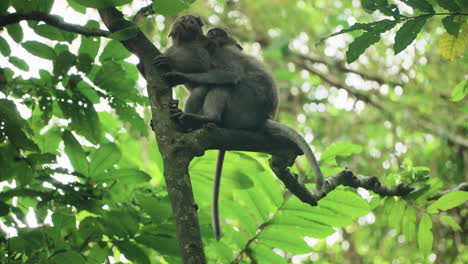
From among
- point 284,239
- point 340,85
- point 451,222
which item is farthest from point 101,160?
point 340,85

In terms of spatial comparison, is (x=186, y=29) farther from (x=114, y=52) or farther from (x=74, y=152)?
(x=74, y=152)

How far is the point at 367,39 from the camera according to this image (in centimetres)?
247

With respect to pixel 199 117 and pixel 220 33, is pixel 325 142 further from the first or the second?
pixel 199 117

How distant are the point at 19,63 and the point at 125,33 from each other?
1.12m

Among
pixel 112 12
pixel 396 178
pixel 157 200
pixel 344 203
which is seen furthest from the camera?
pixel 396 178

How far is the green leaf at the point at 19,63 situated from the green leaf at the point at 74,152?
58 centimetres

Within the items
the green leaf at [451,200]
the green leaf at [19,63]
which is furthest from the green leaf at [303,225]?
the green leaf at [19,63]

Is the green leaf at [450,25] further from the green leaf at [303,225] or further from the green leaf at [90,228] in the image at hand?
the green leaf at [90,228]

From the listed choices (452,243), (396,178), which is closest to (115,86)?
(396,178)

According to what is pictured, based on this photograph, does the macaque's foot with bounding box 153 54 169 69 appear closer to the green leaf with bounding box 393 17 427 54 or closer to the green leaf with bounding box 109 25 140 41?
the green leaf with bounding box 109 25 140 41

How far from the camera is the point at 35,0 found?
9.96 feet

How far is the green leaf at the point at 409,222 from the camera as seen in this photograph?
12.9ft

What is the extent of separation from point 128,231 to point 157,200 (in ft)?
0.95

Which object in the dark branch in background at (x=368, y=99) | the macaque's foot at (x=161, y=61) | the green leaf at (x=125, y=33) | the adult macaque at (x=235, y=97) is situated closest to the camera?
the green leaf at (x=125, y=33)
